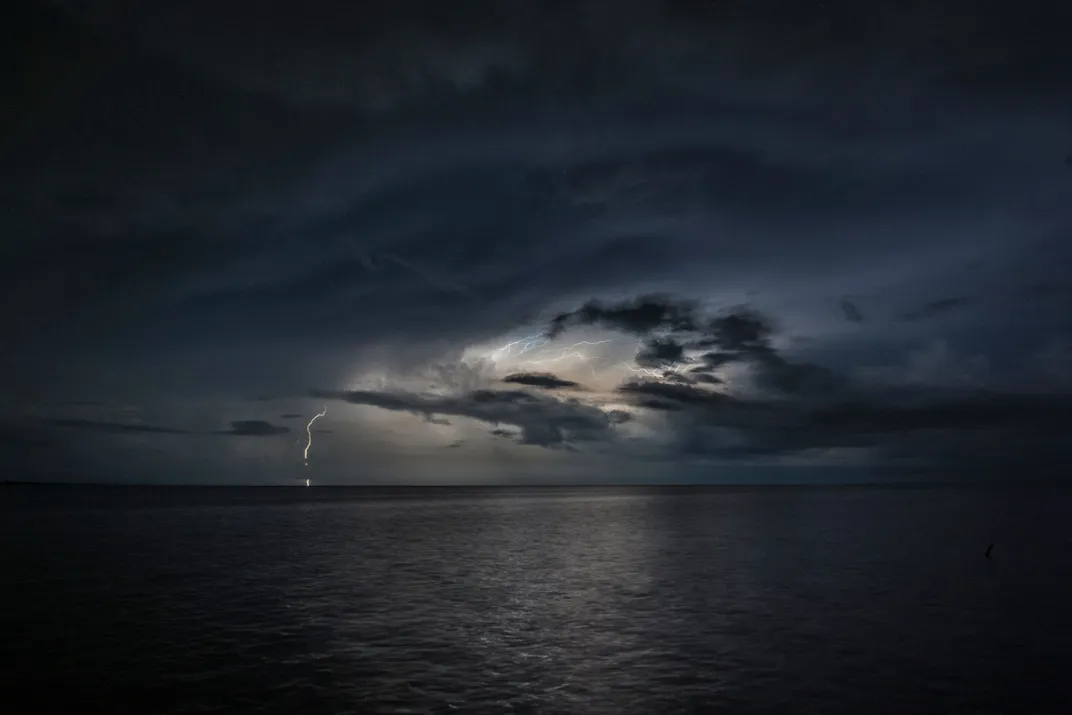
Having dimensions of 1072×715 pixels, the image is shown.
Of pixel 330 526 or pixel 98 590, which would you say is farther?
pixel 330 526

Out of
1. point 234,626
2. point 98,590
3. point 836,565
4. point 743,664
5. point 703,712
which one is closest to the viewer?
point 703,712

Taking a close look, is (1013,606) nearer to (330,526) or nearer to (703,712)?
(703,712)

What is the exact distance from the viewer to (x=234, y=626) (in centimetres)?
2762

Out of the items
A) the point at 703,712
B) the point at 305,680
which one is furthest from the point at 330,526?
the point at 703,712

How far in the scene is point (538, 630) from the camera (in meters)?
26.9

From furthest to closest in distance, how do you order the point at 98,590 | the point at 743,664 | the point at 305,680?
the point at 98,590, the point at 743,664, the point at 305,680

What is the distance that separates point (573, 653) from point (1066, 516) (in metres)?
112

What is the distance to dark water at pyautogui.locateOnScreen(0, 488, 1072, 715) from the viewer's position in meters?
19.0

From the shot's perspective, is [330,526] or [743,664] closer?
[743,664]

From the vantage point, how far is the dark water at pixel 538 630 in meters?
19.0

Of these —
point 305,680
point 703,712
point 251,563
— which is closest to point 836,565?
point 703,712

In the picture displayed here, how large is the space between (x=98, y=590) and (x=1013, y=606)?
48425 millimetres

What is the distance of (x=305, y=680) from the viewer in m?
20.2

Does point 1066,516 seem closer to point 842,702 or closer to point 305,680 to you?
point 842,702
